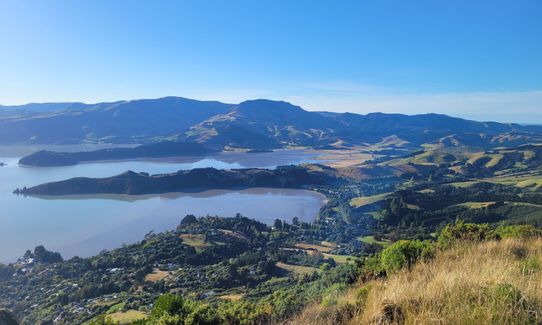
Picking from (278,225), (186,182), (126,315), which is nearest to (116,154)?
(186,182)

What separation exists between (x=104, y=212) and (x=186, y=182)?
22587 mm

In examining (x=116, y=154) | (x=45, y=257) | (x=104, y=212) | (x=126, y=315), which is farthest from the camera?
(x=116, y=154)

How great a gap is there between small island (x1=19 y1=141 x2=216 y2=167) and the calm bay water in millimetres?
13607

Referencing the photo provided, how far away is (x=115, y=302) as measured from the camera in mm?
25000

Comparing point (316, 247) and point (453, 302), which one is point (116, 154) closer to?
point (316, 247)

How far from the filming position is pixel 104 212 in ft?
190

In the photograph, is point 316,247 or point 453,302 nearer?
point 453,302

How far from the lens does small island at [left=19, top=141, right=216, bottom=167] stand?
106438mm

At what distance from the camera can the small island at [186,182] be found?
72.9 meters

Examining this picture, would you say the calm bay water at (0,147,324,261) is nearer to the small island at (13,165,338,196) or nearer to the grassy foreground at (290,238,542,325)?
the small island at (13,165,338,196)

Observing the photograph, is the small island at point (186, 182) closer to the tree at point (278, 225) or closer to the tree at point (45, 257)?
the tree at point (278, 225)

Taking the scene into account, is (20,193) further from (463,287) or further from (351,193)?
(463,287)

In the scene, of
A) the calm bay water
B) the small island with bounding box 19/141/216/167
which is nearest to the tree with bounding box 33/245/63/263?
the calm bay water

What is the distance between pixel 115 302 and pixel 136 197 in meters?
47.7
